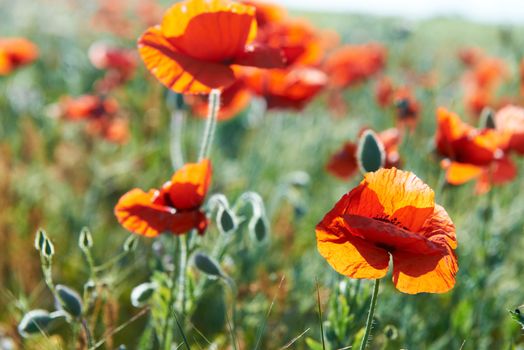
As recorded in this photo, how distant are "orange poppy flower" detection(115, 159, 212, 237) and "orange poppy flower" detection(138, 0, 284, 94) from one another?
18 cm

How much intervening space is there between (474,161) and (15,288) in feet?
4.84

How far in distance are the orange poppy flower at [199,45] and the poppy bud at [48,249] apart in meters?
0.41

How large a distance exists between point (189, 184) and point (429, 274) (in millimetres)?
537

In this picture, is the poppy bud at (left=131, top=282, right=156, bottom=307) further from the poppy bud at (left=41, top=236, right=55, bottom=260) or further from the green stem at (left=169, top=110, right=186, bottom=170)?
the green stem at (left=169, top=110, right=186, bottom=170)

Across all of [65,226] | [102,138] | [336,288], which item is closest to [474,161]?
[336,288]

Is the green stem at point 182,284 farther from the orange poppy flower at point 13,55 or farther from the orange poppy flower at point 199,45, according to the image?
the orange poppy flower at point 13,55

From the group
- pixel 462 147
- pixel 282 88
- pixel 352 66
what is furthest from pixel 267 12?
pixel 352 66

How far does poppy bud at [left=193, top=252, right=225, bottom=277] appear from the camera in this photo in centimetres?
136

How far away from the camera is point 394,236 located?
3.31ft

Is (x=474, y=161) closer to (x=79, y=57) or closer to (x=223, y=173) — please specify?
(x=223, y=173)

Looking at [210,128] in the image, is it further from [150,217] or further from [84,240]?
[84,240]

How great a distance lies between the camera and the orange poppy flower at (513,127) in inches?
81.4

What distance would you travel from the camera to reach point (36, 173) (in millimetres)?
2971

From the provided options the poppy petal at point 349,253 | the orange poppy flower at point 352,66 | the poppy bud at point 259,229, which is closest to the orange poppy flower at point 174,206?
the poppy bud at point 259,229
